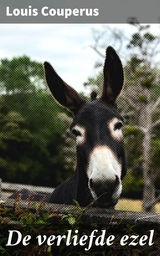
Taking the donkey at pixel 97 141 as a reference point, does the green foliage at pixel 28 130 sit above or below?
below

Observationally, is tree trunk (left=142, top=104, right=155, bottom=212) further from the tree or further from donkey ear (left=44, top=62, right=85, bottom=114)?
donkey ear (left=44, top=62, right=85, bottom=114)

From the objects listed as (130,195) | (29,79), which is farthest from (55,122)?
(130,195)

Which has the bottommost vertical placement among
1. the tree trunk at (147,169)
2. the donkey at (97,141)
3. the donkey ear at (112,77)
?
the tree trunk at (147,169)

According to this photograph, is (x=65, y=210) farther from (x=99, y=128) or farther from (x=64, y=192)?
(x=64, y=192)

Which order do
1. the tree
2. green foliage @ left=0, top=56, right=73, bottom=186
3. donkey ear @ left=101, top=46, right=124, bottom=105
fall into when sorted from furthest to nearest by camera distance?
green foliage @ left=0, top=56, right=73, bottom=186
the tree
donkey ear @ left=101, top=46, right=124, bottom=105

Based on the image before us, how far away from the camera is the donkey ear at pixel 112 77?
123 inches

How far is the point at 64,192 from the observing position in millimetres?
3398

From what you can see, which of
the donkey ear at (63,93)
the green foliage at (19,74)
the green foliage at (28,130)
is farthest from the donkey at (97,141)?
the green foliage at (19,74)

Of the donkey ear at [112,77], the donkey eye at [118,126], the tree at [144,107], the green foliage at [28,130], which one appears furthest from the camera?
the green foliage at [28,130]

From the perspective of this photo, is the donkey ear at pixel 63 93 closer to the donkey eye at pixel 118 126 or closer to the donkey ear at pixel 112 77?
the donkey ear at pixel 112 77

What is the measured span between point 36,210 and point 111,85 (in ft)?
4.02

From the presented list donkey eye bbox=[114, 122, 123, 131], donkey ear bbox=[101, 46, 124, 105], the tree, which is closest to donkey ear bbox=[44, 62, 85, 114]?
donkey ear bbox=[101, 46, 124, 105]

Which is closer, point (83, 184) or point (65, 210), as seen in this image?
point (65, 210)

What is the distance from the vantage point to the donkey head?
2557mm
